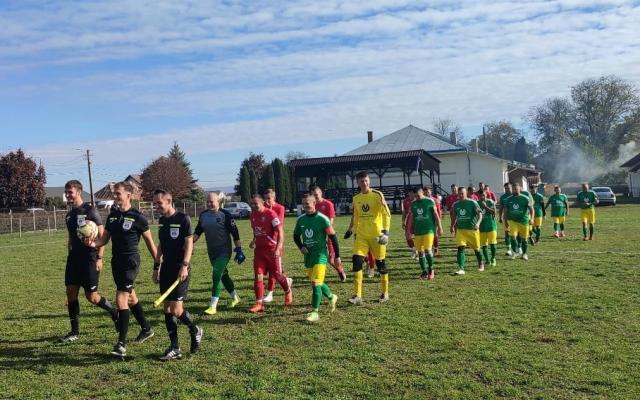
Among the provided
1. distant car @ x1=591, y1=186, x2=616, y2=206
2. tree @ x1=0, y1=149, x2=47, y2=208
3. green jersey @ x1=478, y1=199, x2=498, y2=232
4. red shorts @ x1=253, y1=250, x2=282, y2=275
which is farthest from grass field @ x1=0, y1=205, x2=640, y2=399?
tree @ x1=0, y1=149, x2=47, y2=208

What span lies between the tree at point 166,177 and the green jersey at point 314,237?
61.1m

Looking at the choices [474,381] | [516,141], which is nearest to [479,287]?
[474,381]

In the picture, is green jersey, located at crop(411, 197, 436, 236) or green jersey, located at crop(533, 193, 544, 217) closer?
green jersey, located at crop(411, 197, 436, 236)

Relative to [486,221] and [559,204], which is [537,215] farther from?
[486,221]

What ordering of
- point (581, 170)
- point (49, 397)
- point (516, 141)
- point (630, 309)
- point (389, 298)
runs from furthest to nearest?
point (516, 141), point (581, 170), point (389, 298), point (630, 309), point (49, 397)

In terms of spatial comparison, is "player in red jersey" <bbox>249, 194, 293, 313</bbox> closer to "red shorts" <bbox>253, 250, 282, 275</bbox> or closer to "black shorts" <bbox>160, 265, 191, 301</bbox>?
"red shorts" <bbox>253, 250, 282, 275</bbox>

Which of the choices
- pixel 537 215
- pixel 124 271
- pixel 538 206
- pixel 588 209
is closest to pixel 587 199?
pixel 588 209

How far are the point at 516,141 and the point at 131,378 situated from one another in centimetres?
10152

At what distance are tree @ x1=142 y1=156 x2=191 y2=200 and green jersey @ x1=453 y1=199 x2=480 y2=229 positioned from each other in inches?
2311

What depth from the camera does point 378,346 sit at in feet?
21.8

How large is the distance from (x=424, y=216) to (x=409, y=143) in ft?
159

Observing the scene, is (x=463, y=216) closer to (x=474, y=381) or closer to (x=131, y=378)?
(x=474, y=381)

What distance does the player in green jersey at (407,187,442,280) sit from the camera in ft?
37.7

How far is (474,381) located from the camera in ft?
17.6
